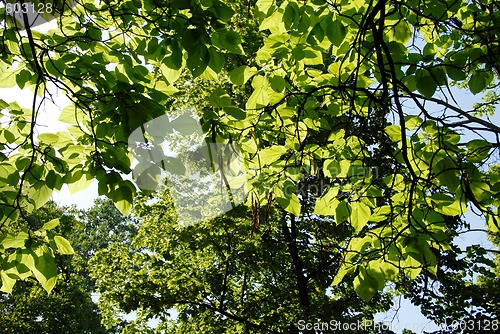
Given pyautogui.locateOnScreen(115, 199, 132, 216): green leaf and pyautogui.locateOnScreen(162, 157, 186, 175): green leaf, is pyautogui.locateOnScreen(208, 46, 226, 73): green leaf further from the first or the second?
pyautogui.locateOnScreen(115, 199, 132, 216): green leaf

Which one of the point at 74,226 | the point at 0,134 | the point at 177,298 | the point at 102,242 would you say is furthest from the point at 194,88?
the point at 102,242

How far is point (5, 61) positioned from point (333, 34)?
1.83 meters

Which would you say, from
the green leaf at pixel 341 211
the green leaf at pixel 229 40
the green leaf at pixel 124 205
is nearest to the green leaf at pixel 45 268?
the green leaf at pixel 124 205

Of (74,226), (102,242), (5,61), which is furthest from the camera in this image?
(102,242)

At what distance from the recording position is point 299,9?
92.5 inches

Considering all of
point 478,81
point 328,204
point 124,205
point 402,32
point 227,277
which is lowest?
point 124,205

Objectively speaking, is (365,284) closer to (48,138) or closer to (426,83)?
(426,83)

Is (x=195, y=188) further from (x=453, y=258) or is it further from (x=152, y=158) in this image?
(x=152, y=158)

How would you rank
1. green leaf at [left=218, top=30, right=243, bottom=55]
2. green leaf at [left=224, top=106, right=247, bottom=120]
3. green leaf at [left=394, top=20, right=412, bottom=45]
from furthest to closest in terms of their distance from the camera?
green leaf at [left=394, top=20, right=412, bottom=45] → green leaf at [left=224, top=106, right=247, bottom=120] → green leaf at [left=218, top=30, right=243, bottom=55]

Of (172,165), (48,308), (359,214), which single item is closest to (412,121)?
(359,214)

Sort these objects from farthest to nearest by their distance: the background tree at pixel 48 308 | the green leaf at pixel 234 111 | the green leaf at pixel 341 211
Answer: the background tree at pixel 48 308 < the green leaf at pixel 341 211 < the green leaf at pixel 234 111

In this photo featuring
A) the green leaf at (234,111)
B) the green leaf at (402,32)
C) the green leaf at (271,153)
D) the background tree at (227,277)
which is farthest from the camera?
the background tree at (227,277)

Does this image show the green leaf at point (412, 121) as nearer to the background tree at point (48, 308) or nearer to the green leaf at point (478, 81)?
the green leaf at point (478, 81)

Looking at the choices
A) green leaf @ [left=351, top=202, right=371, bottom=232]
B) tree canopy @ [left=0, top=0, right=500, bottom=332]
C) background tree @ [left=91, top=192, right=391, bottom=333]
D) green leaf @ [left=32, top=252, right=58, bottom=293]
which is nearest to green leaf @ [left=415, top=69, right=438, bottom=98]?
tree canopy @ [left=0, top=0, right=500, bottom=332]
